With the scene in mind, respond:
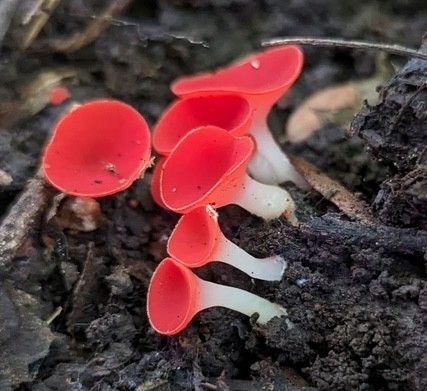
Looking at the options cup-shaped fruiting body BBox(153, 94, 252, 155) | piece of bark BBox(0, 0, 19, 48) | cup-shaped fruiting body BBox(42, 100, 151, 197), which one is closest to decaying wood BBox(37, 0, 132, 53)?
piece of bark BBox(0, 0, 19, 48)

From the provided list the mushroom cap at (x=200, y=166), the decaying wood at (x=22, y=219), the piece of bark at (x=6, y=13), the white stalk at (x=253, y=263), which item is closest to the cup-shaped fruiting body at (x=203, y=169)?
the mushroom cap at (x=200, y=166)

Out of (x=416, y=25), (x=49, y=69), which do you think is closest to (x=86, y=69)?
(x=49, y=69)

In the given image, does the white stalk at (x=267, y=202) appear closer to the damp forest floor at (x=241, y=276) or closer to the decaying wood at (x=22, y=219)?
the damp forest floor at (x=241, y=276)

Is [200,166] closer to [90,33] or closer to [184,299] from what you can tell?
[184,299]

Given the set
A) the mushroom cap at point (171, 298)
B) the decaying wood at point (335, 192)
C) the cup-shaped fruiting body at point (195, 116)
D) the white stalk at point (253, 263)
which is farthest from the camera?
the cup-shaped fruiting body at point (195, 116)

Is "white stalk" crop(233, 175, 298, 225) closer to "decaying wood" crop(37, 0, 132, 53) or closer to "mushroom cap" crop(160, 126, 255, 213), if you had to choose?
"mushroom cap" crop(160, 126, 255, 213)

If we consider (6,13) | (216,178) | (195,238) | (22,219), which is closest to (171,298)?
(195,238)
